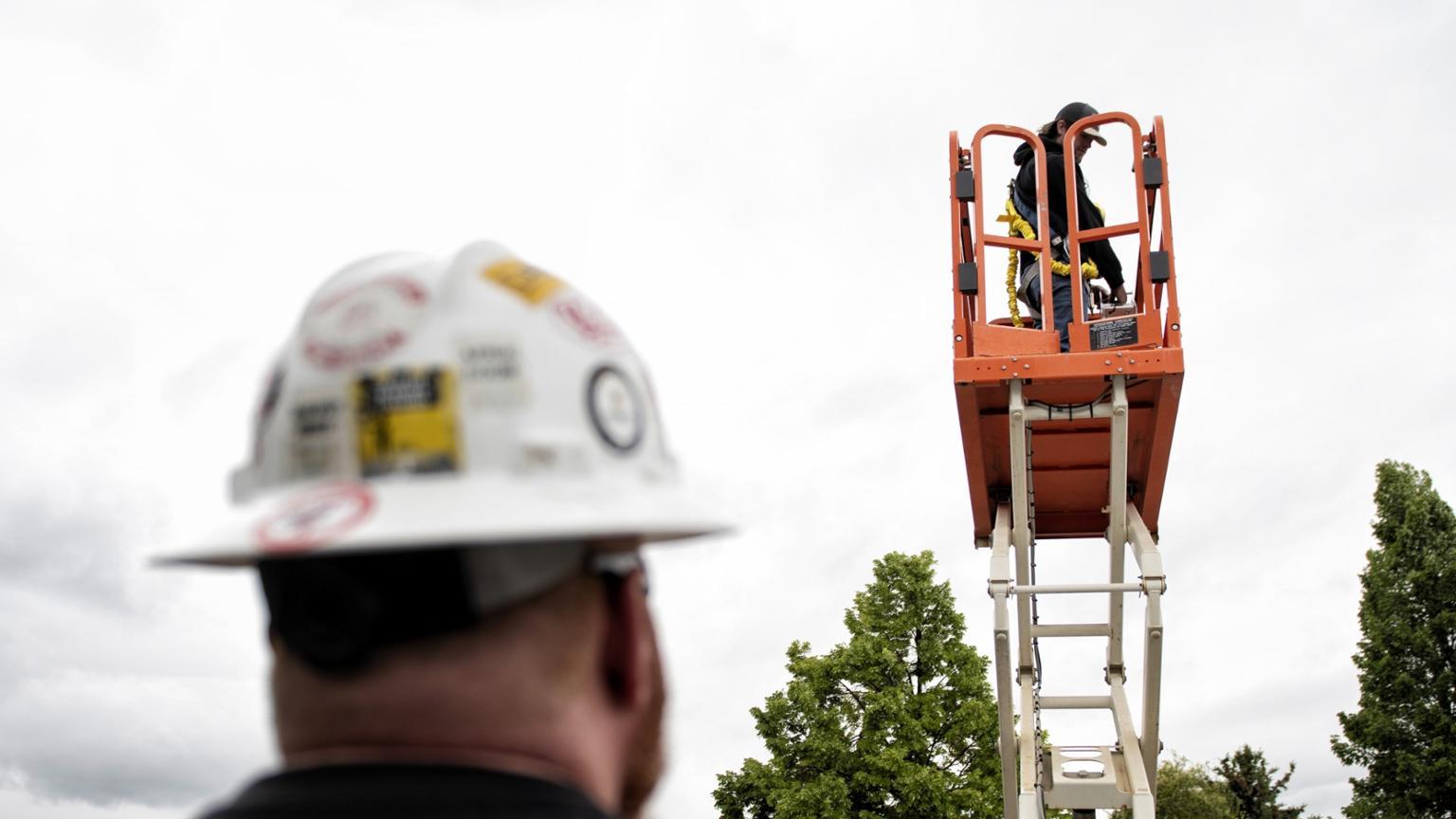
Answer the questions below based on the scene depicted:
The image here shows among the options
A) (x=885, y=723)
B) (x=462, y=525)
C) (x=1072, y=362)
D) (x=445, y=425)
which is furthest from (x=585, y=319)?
(x=885, y=723)

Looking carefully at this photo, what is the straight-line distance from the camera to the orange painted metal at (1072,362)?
8.23 meters

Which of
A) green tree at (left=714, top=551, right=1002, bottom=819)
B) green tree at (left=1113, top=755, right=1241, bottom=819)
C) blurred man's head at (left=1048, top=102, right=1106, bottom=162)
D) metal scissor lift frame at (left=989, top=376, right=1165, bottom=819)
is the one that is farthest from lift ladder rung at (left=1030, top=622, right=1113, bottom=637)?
green tree at (left=1113, top=755, right=1241, bottom=819)

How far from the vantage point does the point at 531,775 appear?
145cm

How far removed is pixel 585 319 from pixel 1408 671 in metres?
26.9

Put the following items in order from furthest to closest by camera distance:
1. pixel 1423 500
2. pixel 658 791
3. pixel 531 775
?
1. pixel 1423 500
2. pixel 658 791
3. pixel 531 775

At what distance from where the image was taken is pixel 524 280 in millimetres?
1848

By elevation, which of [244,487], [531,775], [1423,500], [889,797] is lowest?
[531,775]

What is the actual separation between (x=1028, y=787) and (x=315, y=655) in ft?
24.9

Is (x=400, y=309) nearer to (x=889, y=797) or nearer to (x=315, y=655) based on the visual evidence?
(x=315, y=655)

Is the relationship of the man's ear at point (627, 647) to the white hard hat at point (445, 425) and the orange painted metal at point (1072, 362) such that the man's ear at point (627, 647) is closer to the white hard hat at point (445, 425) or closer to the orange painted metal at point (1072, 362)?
the white hard hat at point (445, 425)

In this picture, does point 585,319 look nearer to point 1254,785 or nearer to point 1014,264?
point 1014,264

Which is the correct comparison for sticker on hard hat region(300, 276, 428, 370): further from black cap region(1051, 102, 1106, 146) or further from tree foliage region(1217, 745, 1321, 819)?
tree foliage region(1217, 745, 1321, 819)

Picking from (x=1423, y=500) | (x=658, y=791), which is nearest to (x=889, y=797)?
(x=1423, y=500)

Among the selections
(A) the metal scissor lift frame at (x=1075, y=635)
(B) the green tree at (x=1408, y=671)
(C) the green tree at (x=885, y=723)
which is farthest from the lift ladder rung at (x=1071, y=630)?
(B) the green tree at (x=1408, y=671)
